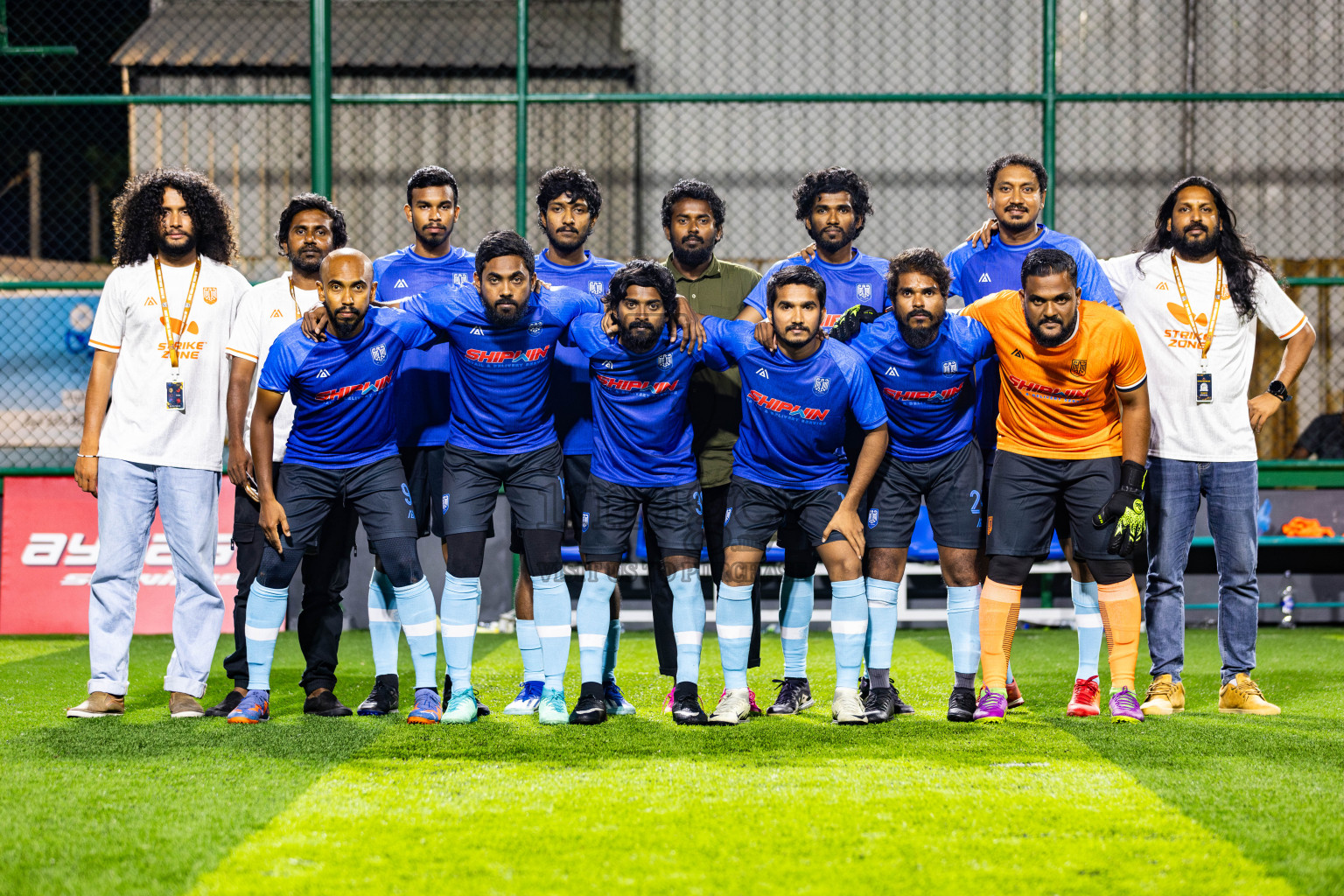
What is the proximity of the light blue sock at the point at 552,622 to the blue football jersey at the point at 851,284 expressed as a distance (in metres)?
1.42

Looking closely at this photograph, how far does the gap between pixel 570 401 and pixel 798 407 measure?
1.00 metres

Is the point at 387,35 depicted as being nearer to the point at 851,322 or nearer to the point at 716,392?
the point at 716,392

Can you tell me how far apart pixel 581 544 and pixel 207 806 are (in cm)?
184

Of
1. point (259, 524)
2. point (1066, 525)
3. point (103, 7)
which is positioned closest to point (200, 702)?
point (259, 524)

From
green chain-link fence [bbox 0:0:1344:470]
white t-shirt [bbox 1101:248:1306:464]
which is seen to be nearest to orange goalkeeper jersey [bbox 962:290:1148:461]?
white t-shirt [bbox 1101:248:1306:464]

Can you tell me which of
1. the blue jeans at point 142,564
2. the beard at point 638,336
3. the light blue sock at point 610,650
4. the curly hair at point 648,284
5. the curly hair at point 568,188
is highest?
the curly hair at point 568,188

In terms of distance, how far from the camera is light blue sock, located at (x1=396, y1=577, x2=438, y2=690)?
4965mm

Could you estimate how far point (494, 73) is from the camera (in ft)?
38.0

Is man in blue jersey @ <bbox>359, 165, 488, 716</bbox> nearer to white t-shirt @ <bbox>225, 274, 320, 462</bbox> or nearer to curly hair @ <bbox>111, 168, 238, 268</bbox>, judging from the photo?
white t-shirt @ <bbox>225, 274, 320, 462</bbox>

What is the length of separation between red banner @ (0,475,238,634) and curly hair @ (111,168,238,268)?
3456mm

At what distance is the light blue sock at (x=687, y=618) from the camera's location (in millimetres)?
4919

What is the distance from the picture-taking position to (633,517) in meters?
4.94

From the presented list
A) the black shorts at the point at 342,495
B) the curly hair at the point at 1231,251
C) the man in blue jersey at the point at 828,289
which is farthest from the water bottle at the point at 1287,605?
the black shorts at the point at 342,495

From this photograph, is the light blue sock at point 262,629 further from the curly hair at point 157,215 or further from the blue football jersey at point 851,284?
the blue football jersey at point 851,284
